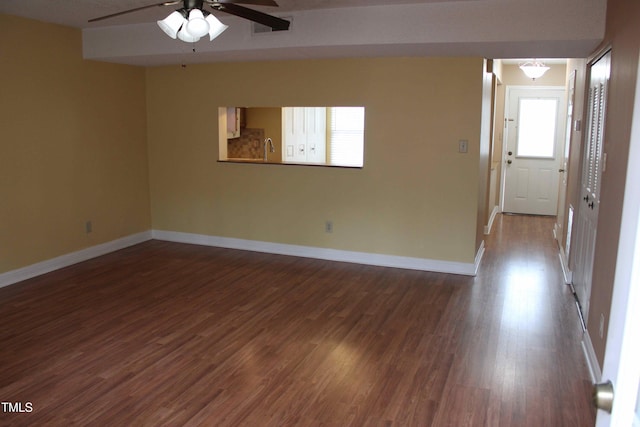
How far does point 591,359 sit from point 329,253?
3089 mm

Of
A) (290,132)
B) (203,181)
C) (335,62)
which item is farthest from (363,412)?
(290,132)

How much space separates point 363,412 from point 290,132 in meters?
5.35

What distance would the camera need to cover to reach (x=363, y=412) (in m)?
2.79

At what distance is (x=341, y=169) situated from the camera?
5.70 metres

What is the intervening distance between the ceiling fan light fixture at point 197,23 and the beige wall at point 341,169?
2.91 meters

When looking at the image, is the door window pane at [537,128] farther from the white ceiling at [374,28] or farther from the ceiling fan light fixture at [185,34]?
the ceiling fan light fixture at [185,34]

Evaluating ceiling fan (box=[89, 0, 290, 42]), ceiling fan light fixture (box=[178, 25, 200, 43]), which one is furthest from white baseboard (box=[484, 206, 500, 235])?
ceiling fan light fixture (box=[178, 25, 200, 43])

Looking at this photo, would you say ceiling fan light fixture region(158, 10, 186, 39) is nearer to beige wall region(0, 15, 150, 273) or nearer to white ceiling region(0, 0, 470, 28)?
white ceiling region(0, 0, 470, 28)

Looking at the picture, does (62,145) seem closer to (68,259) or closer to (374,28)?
(68,259)

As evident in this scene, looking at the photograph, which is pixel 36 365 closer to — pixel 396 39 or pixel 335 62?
pixel 396 39

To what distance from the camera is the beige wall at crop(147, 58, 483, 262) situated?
521 cm

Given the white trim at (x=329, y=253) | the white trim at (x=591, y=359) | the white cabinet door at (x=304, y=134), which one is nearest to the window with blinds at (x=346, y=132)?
the white cabinet door at (x=304, y=134)

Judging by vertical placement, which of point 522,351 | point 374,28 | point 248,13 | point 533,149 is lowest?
point 522,351

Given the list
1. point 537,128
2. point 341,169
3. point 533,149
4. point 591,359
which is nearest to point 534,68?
point 537,128
